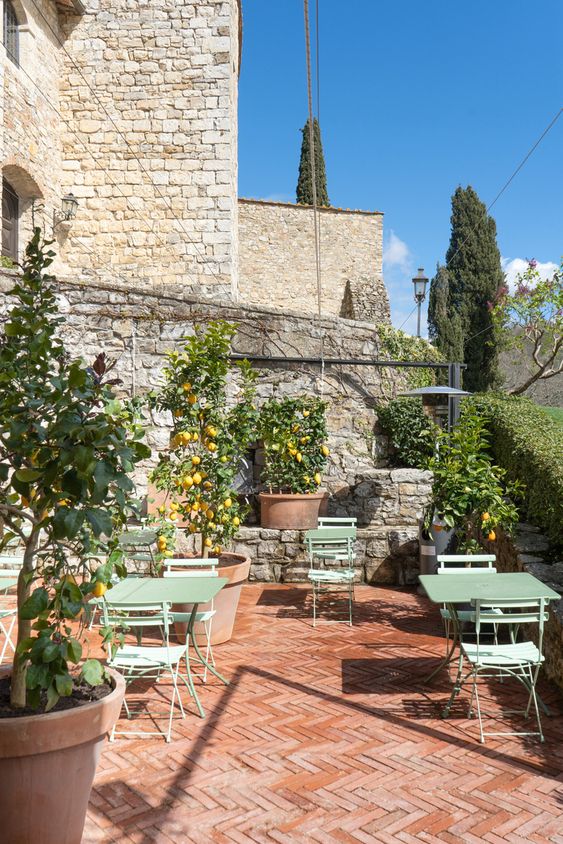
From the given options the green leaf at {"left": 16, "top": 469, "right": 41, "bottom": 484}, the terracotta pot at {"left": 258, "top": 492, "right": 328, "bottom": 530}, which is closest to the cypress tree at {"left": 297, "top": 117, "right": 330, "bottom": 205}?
the terracotta pot at {"left": 258, "top": 492, "right": 328, "bottom": 530}

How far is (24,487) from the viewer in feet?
7.78

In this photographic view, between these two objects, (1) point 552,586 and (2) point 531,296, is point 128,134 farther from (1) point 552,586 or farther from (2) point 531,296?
(1) point 552,586

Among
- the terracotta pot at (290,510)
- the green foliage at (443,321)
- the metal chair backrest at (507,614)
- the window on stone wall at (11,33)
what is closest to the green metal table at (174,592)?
the metal chair backrest at (507,614)

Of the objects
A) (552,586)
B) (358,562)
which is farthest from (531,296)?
(552,586)

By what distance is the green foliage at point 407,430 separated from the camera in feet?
29.4

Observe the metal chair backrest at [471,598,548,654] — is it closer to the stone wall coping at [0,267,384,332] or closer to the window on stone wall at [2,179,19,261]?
the stone wall coping at [0,267,384,332]

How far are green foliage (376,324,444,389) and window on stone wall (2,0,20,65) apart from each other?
6.47m

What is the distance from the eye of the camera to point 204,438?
549 centimetres

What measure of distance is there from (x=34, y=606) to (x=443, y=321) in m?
20.9

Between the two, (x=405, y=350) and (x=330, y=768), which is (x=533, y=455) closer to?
(x=330, y=768)

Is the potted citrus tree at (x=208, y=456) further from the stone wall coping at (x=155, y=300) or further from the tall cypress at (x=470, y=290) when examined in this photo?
the tall cypress at (x=470, y=290)

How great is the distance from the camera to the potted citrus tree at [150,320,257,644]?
534 centimetres

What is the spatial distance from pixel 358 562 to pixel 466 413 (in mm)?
2279

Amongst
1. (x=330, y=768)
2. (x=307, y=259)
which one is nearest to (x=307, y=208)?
(x=307, y=259)
